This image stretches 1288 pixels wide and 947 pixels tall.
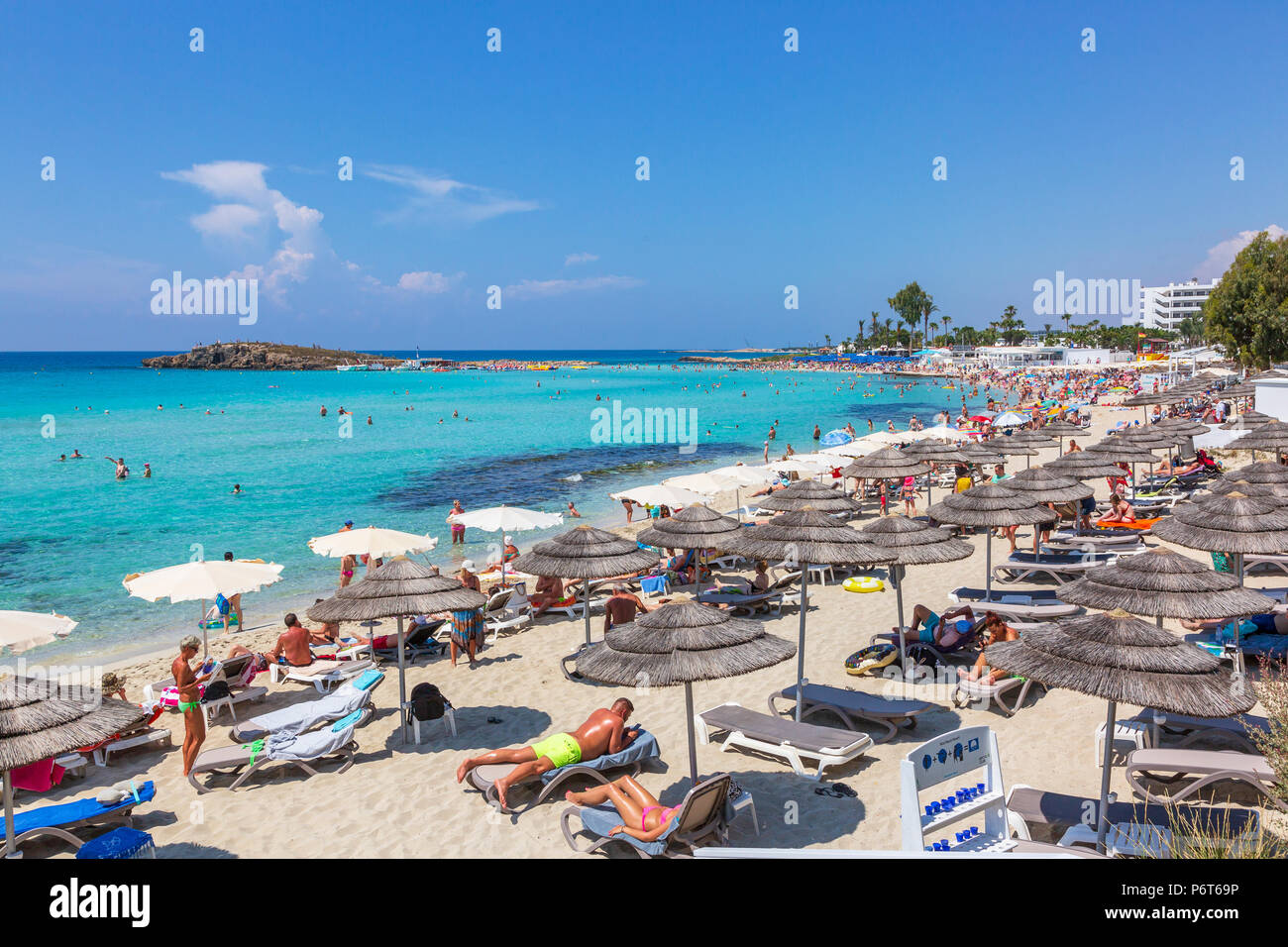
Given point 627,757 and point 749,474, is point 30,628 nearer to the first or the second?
point 627,757

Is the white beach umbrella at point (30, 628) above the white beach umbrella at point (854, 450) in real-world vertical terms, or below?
below

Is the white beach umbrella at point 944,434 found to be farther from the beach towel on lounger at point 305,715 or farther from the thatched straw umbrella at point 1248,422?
the beach towel on lounger at point 305,715

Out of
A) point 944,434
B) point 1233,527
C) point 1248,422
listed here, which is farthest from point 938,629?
point 1248,422

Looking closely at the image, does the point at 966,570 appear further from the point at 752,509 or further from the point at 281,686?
the point at 281,686

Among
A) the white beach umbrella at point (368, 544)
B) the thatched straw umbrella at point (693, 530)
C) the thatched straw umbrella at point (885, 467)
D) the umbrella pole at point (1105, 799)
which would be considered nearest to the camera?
the umbrella pole at point (1105, 799)

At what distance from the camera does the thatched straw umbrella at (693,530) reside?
34.3 ft

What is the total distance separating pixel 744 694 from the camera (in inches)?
354

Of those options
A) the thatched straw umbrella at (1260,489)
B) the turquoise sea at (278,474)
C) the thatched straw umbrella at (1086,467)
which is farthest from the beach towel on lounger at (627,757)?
the thatched straw umbrella at (1086,467)

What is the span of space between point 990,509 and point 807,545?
12.1 feet

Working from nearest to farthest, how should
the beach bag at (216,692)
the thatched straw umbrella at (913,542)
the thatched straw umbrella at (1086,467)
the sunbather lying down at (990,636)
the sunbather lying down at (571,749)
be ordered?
the sunbather lying down at (571,749)
the thatched straw umbrella at (913,542)
the sunbather lying down at (990,636)
the beach bag at (216,692)
the thatched straw umbrella at (1086,467)

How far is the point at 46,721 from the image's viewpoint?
4879mm

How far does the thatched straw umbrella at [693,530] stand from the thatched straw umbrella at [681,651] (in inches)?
159
